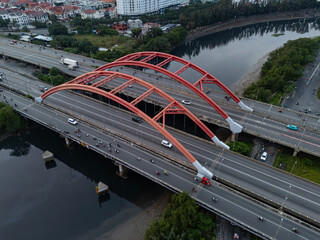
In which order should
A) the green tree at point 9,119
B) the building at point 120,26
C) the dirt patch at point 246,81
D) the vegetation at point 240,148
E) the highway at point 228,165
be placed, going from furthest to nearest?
the building at point 120,26, the dirt patch at point 246,81, the green tree at point 9,119, the vegetation at point 240,148, the highway at point 228,165

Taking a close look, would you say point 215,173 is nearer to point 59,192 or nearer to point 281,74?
point 59,192

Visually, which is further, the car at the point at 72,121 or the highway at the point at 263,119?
the car at the point at 72,121

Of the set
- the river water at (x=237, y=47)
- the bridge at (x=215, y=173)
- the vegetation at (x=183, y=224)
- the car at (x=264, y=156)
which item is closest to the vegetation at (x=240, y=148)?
the bridge at (x=215, y=173)

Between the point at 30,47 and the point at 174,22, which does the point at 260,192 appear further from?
the point at 174,22

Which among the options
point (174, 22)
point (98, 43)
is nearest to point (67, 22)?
point (98, 43)

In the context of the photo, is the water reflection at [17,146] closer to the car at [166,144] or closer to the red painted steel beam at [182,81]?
the red painted steel beam at [182,81]

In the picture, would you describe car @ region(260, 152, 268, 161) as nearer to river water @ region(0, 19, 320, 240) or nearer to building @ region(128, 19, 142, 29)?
river water @ region(0, 19, 320, 240)

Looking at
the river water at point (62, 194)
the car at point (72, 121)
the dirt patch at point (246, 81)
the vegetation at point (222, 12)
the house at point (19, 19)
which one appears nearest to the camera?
the river water at point (62, 194)
